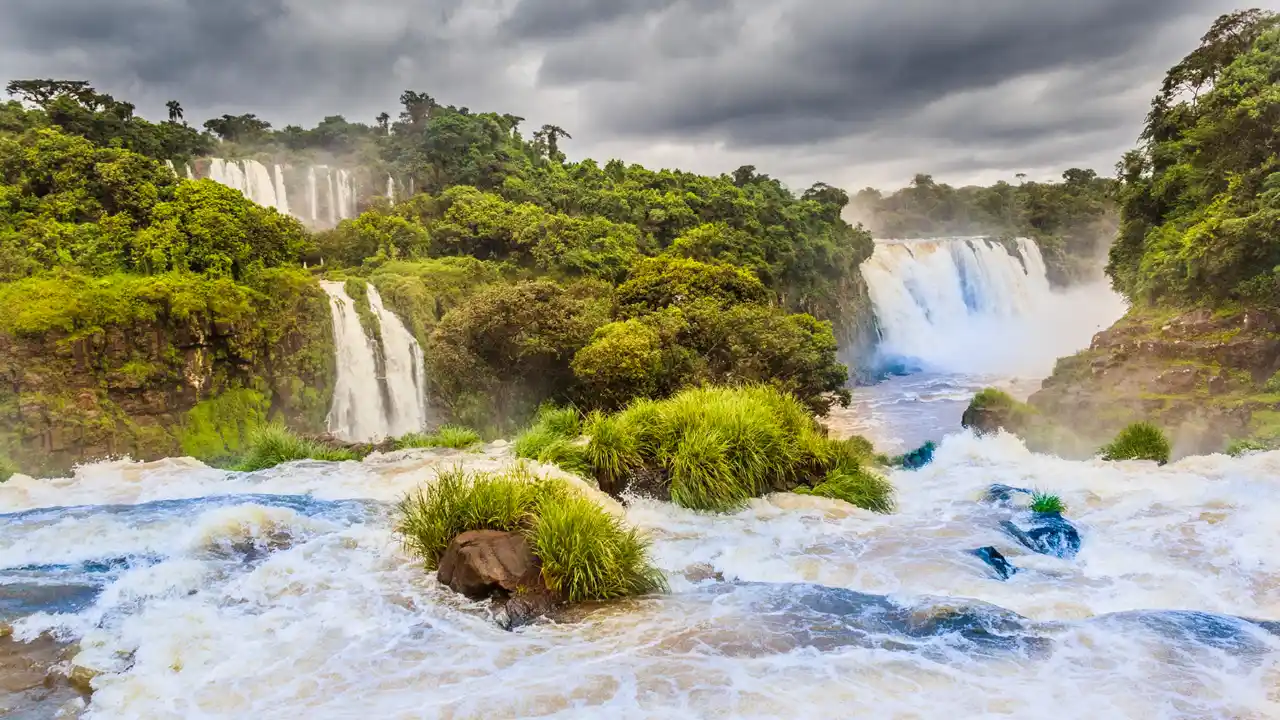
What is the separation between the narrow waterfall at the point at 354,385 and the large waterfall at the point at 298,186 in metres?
15.5

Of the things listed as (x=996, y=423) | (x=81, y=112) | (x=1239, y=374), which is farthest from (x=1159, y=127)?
(x=81, y=112)

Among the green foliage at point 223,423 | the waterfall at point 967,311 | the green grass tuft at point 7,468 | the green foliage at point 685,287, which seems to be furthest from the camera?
the waterfall at point 967,311

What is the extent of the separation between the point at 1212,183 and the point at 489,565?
27.1 metres

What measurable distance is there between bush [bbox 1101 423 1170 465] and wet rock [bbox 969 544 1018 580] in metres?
8.45

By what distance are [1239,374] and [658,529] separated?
19149mm

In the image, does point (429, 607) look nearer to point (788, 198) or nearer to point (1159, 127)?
point (1159, 127)

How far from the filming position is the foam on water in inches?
229

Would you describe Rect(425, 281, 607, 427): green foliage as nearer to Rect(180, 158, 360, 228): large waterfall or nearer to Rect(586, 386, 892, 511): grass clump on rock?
Rect(586, 386, 892, 511): grass clump on rock

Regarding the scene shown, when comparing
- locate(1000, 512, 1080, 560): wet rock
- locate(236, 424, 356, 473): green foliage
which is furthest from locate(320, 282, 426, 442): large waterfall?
locate(1000, 512, 1080, 560): wet rock

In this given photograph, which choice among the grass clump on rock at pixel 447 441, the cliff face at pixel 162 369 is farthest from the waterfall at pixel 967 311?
the cliff face at pixel 162 369

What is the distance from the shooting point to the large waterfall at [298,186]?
3559cm

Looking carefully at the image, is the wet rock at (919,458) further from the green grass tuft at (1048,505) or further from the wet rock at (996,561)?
the wet rock at (996,561)

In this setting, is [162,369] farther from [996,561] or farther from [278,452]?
[996,561]

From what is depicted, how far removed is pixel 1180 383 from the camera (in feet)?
70.4
